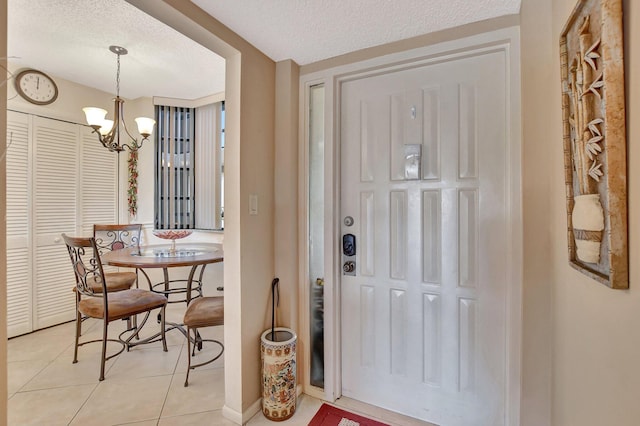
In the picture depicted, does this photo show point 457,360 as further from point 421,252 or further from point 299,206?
point 299,206

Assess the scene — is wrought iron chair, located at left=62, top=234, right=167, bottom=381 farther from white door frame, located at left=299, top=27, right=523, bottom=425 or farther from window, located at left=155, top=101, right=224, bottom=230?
white door frame, located at left=299, top=27, right=523, bottom=425

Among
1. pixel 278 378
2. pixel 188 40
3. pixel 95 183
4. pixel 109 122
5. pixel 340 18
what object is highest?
pixel 188 40

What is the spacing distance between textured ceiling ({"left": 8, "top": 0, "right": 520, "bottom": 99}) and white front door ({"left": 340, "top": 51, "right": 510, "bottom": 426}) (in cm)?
24

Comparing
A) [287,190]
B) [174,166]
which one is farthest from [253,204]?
[174,166]

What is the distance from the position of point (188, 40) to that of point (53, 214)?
224cm

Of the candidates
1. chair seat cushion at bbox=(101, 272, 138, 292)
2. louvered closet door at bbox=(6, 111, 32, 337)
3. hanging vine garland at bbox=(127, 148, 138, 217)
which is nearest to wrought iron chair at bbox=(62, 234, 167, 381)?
chair seat cushion at bbox=(101, 272, 138, 292)

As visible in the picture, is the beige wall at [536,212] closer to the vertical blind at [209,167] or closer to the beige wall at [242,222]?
the beige wall at [242,222]

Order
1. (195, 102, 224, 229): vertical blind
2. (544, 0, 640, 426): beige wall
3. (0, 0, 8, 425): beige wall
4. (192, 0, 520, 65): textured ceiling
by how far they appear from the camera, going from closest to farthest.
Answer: (544, 0, 640, 426): beige wall < (0, 0, 8, 425): beige wall < (192, 0, 520, 65): textured ceiling < (195, 102, 224, 229): vertical blind

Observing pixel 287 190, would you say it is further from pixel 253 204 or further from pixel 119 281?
pixel 119 281

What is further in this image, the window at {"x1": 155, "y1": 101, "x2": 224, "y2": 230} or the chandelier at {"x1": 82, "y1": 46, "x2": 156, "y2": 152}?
the window at {"x1": 155, "y1": 101, "x2": 224, "y2": 230}

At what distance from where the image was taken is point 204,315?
207cm

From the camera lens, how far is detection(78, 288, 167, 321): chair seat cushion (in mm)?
2169

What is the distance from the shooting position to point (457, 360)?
1.63m

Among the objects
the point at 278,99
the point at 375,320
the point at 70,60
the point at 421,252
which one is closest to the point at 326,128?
the point at 278,99
